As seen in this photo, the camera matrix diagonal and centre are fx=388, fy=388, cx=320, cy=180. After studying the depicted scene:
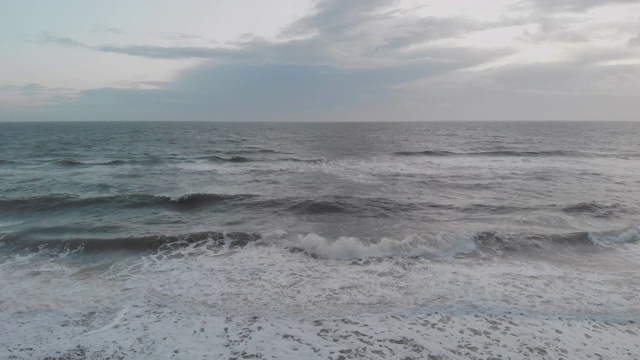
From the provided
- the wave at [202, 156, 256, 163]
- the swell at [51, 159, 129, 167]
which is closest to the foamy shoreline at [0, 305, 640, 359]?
the wave at [202, 156, 256, 163]

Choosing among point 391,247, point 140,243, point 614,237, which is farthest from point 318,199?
point 614,237

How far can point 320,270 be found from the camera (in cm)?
1129

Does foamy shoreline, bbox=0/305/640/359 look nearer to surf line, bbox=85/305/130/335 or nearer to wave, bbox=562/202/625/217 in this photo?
surf line, bbox=85/305/130/335

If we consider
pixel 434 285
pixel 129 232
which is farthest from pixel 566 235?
pixel 129 232

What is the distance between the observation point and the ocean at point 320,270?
7.71 m

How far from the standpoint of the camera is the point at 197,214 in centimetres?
1816

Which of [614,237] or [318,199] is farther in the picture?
[318,199]

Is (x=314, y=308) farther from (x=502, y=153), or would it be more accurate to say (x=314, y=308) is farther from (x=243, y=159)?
(x=502, y=153)

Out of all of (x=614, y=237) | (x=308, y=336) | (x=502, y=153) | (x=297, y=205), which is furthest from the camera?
(x=502, y=153)

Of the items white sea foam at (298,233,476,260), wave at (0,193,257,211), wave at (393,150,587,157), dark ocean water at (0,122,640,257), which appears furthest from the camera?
wave at (393,150,587,157)

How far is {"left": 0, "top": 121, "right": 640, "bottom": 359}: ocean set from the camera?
7.71 m

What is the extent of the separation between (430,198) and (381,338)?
14.2 meters

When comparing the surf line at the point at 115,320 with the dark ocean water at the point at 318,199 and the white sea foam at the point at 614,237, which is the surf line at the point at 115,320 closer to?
the dark ocean water at the point at 318,199

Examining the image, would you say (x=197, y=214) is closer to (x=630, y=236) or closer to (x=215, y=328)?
(x=215, y=328)
